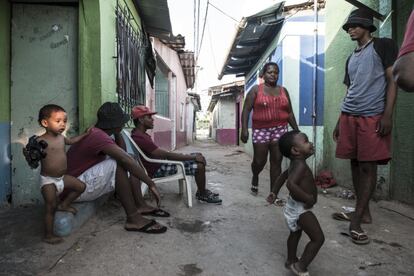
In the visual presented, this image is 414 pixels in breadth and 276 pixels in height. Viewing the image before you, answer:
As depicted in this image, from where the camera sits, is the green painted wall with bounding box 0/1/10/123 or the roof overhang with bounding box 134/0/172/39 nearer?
the green painted wall with bounding box 0/1/10/123

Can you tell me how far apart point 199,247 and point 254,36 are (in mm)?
6492

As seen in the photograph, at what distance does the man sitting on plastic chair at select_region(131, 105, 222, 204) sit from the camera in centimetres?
408

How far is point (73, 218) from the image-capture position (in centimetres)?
296

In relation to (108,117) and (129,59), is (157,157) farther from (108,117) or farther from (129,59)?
(129,59)

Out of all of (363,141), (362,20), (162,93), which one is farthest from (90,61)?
(162,93)

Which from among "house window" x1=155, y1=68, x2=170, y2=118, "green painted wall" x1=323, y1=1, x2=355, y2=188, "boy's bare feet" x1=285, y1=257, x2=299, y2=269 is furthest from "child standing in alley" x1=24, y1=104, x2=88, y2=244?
"house window" x1=155, y1=68, x2=170, y2=118

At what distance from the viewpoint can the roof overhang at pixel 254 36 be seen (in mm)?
6686

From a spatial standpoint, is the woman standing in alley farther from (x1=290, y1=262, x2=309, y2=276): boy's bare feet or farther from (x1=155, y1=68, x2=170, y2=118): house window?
(x1=155, y1=68, x2=170, y2=118): house window

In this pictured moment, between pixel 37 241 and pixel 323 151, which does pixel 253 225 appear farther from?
pixel 323 151

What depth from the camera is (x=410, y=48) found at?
150 cm

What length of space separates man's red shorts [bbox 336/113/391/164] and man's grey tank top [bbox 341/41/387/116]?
75 mm

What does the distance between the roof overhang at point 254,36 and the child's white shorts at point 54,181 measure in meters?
4.79

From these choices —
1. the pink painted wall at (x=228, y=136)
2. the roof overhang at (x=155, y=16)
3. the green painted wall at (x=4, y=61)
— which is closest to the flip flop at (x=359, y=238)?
the green painted wall at (x=4, y=61)

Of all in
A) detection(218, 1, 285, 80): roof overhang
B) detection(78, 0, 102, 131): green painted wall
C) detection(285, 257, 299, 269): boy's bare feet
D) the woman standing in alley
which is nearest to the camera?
detection(285, 257, 299, 269): boy's bare feet
